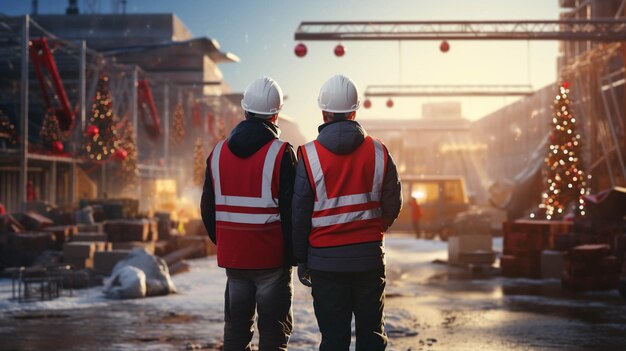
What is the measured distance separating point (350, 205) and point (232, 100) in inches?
2480

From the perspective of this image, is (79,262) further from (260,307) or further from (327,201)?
(327,201)

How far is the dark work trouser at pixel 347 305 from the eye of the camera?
4734mm

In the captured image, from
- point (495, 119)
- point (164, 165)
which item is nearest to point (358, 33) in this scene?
point (164, 165)

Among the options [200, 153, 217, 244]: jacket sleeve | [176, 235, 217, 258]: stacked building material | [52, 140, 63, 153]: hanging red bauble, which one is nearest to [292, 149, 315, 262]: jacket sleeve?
[200, 153, 217, 244]: jacket sleeve

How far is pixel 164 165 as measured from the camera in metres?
47.2

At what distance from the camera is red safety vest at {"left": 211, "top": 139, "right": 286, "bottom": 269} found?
4922 mm

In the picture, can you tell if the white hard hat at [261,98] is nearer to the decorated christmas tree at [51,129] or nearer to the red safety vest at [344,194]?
the red safety vest at [344,194]

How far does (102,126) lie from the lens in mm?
33250

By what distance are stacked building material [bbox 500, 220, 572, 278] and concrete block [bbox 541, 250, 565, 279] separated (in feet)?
0.52

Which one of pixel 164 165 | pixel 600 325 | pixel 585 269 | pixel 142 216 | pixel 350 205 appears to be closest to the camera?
pixel 350 205

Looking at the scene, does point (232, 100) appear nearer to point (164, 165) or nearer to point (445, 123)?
point (164, 165)

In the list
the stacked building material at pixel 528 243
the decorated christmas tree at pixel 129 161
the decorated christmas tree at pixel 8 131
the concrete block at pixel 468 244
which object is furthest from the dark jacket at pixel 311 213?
the decorated christmas tree at pixel 129 161

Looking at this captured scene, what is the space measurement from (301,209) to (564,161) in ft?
68.1

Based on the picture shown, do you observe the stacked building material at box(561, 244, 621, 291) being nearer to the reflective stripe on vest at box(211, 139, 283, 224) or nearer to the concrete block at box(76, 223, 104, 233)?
the reflective stripe on vest at box(211, 139, 283, 224)
